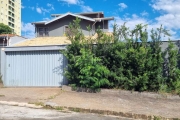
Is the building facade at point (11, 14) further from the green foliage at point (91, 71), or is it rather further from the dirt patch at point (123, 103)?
the dirt patch at point (123, 103)

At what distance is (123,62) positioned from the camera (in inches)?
360

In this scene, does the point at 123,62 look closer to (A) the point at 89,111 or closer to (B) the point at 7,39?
(A) the point at 89,111

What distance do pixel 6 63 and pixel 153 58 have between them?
8.57 m

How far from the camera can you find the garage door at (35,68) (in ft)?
35.3

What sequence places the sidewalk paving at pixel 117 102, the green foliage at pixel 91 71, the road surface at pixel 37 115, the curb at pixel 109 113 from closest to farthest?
the road surface at pixel 37 115 → the curb at pixel 109 113 → the sidewalk paving at pixel 117 102 → the green foliage at pixel 91 71

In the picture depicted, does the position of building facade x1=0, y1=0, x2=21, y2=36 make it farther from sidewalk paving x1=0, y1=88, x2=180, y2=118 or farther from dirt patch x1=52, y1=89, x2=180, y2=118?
dirt patch x1=52, y1=89, x2=180, y2=118

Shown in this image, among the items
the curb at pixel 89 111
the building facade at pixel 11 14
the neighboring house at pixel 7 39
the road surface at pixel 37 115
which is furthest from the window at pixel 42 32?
the building facade at pixel 11 14

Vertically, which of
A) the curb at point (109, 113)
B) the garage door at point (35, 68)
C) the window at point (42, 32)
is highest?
the window at point (42, 32)

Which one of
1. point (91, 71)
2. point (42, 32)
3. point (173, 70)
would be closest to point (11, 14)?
point (42, 32)

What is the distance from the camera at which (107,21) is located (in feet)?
71.9

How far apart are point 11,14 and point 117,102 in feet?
246

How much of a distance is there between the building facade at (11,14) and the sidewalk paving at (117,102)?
64837mm

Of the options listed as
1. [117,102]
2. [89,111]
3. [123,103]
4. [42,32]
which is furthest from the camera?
[42,32]

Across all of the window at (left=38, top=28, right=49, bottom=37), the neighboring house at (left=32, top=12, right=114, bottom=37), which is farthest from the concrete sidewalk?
the window at (left=38, top=28, right=49, bottom=37)
